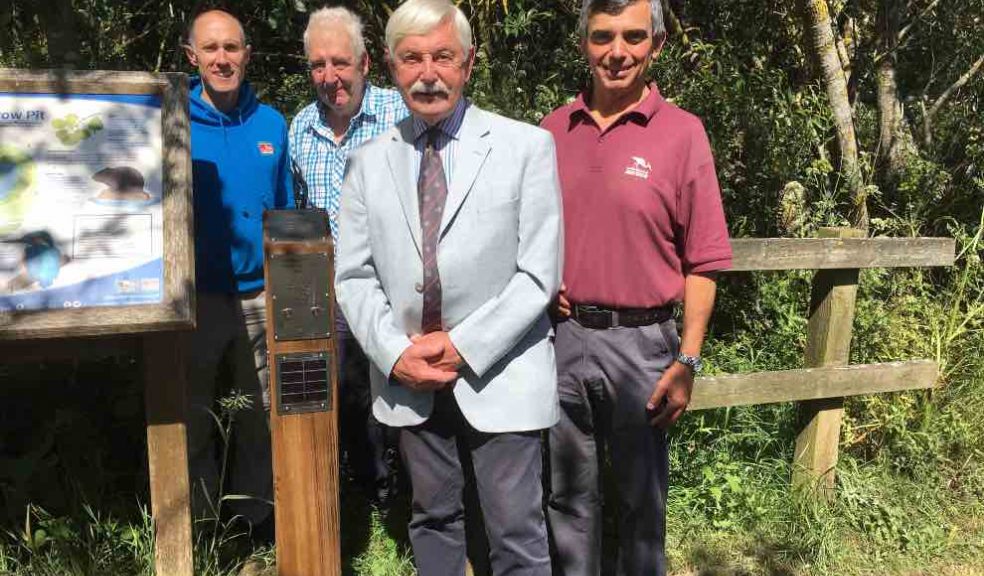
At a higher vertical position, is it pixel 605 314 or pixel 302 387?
pixel 605 314

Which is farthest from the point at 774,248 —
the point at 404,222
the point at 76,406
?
the point at 76,406

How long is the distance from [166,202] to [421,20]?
1.00m

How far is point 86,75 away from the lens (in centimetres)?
261

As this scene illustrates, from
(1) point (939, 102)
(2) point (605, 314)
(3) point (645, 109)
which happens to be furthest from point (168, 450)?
(1) point (939, 102)

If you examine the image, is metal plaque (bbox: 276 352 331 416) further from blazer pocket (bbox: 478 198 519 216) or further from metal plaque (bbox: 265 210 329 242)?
blazer pocket (bbox: 478 198 519 216)

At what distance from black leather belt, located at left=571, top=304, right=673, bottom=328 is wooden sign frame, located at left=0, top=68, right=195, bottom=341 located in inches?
48.9

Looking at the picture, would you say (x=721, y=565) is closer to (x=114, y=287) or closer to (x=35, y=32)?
(x=114, y=287)

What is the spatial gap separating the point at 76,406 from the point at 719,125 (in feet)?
12.2

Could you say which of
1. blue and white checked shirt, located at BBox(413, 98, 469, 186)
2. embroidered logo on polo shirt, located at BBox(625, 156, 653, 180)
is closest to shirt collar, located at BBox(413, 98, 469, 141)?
blue and white checked shirt, located at BBox(413, 98, 469, 186)

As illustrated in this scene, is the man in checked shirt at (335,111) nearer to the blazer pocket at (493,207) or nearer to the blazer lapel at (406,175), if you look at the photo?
the blazer lapel at (406,175)

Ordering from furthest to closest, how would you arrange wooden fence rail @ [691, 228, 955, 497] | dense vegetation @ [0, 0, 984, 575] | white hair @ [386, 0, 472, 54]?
wooden fence rail @ [691, 228, 955, 497]
dense vegetation @ [0, 0, 984, 575]
white hair @ [386, 0, 472, 54]

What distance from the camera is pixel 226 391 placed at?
11.8 ft

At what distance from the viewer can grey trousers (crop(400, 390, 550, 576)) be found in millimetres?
2566

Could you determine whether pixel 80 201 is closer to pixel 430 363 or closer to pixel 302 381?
pixel 302 381
